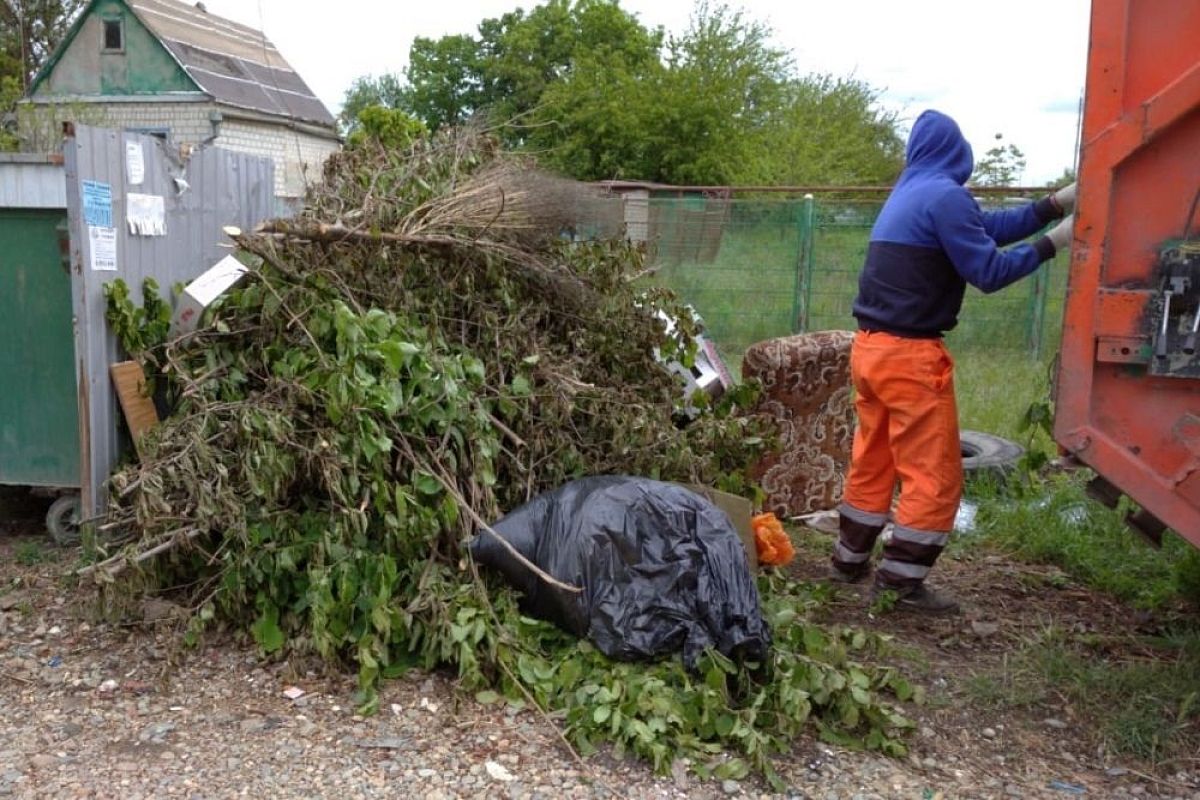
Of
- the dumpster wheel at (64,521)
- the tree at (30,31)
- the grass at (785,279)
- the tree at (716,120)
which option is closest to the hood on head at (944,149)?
the dumpster wheel at (64,521)

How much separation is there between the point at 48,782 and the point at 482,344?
213 centimetres

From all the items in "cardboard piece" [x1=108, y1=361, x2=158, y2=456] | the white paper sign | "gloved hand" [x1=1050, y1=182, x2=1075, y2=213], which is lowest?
"cardboard piece" [x1=108, y1=361, x2=158, y2=456]

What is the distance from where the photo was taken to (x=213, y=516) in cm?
372

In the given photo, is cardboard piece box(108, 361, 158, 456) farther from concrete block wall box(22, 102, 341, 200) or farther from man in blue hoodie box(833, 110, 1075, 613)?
concrete block wall box(22, 102, 341, 200)

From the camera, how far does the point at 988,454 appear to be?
6219 millimetres

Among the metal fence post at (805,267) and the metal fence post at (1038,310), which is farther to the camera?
the metal fence post at (805,267)

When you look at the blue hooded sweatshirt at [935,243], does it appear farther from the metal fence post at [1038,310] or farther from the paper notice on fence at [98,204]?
the metal fence post at [1038,310]

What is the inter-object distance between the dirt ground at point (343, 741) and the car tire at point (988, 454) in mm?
2092

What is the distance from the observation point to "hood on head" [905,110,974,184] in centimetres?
438

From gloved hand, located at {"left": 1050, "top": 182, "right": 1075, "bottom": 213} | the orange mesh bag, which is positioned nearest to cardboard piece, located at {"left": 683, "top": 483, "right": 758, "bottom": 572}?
the orange mesh bag

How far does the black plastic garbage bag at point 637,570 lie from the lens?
3422 mm

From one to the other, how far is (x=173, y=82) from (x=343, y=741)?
2292cm

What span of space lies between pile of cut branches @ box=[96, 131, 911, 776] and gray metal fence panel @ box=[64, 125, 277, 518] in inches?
5.7

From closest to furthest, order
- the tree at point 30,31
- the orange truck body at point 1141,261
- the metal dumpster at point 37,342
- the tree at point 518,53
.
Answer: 1. the orange truck body at point 1141,261
2. the metal dumpster at point 37,342
3. the tree at point 30,31
4. the tree at point 518,53
